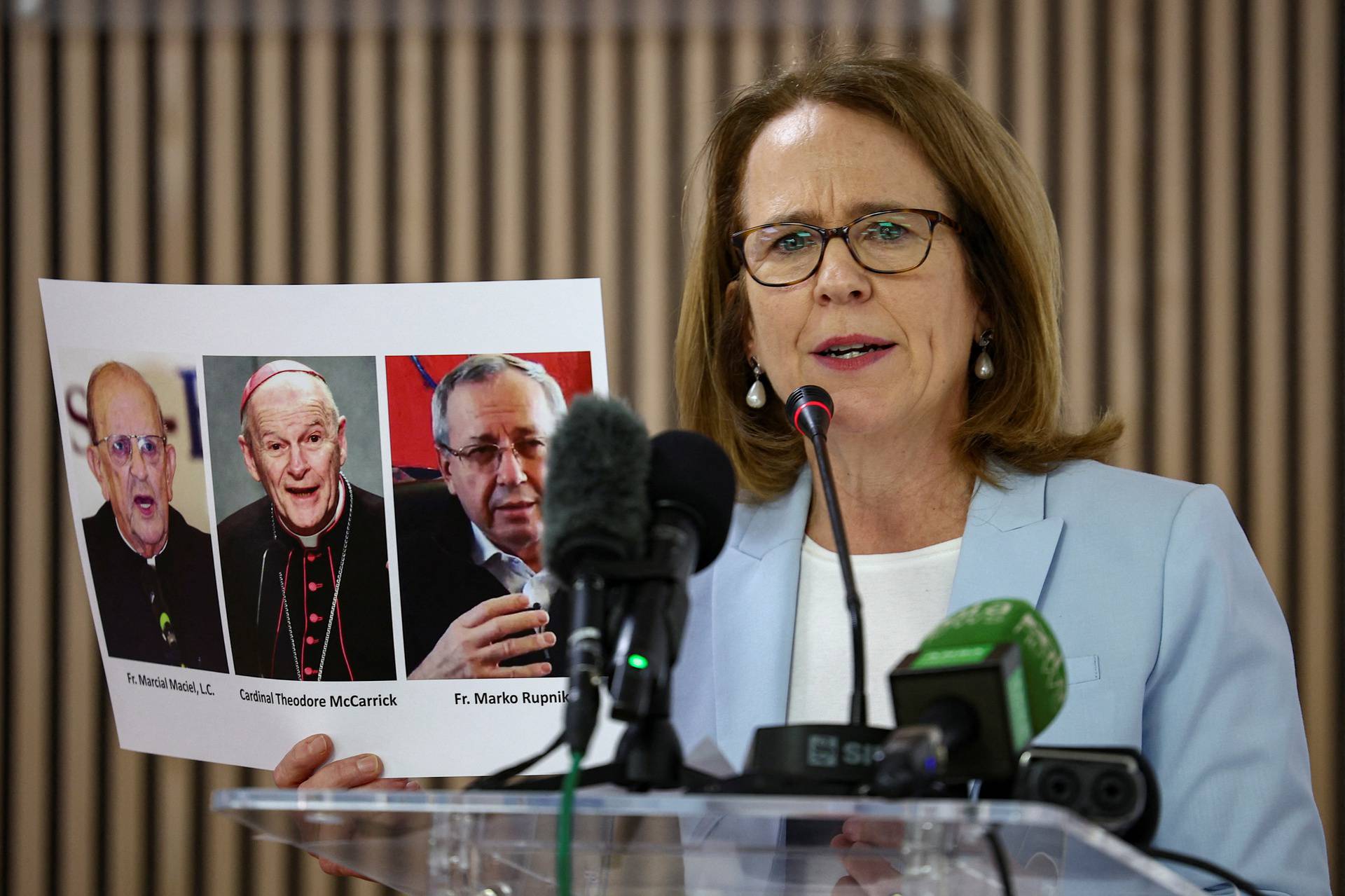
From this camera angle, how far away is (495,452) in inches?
56.1

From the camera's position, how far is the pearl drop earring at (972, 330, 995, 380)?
158cm

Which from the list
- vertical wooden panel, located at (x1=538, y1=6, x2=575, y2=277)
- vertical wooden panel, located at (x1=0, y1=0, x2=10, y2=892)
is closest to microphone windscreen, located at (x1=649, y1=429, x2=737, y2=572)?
vertical wooden panel, located at (x1=538, y1=6, x2=575, y2=277)

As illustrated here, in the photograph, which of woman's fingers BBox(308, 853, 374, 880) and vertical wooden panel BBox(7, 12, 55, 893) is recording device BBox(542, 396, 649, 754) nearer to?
woman's fingers BBox(308, 853, 374, 880)

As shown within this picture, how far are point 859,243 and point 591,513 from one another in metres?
0.81

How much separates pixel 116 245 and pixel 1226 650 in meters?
2.33

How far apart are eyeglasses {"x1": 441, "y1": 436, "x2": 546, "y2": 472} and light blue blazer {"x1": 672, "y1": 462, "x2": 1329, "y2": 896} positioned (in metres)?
0.32

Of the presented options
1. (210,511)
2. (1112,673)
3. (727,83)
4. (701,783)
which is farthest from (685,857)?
(727,83)

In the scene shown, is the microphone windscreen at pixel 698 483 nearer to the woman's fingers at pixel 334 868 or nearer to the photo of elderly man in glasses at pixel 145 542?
the woman's fingers at pixel 334 868

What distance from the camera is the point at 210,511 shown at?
139cm

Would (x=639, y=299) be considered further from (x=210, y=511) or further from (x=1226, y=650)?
(x=1226, y=650)

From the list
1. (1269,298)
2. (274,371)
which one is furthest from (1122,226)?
(274,371)

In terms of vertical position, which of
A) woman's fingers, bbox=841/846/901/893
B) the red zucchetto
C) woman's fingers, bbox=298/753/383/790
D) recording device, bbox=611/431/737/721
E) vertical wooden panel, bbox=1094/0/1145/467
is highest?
vertical wooden panel, bbox=1094/0/1145/467

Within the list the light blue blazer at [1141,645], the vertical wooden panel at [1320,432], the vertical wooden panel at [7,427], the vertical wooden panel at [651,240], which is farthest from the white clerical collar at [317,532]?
the vertical wooden panel at [1320,432]

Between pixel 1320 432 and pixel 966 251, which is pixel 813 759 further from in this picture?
pixel 1320 432
